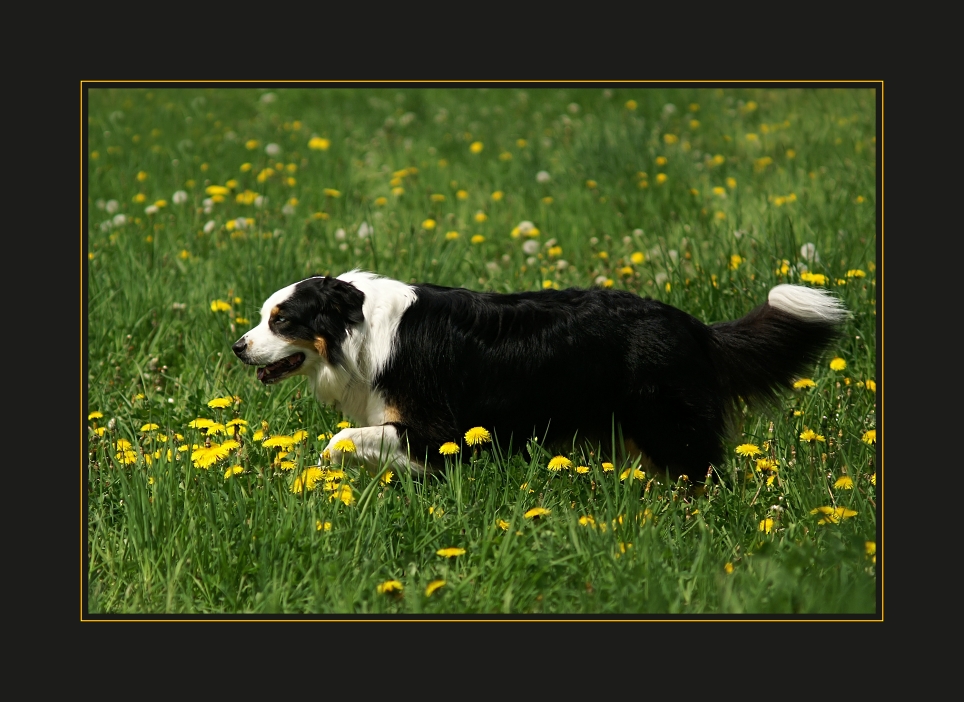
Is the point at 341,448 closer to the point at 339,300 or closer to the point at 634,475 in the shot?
the point at 339,300

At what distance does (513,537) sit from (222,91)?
9.52 meters

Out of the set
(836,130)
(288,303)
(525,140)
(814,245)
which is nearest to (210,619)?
(288,303)

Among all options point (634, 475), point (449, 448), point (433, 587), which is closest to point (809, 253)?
point (634, 475)

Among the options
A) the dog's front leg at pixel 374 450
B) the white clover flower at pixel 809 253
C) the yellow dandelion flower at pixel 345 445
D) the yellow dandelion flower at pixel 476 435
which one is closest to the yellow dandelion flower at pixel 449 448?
the yellow dandelion flower at pixel 476 435

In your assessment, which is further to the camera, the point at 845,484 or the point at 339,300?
the point at 339,300

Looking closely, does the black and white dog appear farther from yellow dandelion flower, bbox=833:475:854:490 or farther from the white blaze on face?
yellow dandelion flower, bbox=833:475:854:490

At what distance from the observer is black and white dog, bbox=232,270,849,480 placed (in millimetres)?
4332

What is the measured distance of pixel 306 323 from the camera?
4375mm

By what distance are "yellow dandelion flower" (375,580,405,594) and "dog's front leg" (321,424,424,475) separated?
909mm

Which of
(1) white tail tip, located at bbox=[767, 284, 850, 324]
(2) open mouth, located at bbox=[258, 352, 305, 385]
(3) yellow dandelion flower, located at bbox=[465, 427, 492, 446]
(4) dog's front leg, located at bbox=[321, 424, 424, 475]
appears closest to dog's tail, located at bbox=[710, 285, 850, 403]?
(1) white tail tip, located at bbox=[767, 284, 850, 324]

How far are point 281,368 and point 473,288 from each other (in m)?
2.18

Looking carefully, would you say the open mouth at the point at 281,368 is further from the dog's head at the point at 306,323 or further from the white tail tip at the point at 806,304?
the white tail tip at the point at 806,304

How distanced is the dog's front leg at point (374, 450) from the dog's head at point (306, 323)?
1.30ft

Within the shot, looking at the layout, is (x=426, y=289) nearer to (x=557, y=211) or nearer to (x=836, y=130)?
(x=557, y=211)
